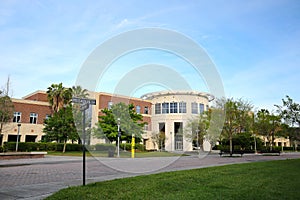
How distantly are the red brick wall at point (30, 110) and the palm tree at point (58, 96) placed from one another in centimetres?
319

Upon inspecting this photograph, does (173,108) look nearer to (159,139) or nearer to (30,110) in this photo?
(159,139)

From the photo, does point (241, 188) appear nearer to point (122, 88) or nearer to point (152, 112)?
point (122, 88)

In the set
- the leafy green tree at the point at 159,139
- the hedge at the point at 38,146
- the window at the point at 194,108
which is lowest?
the hedge at the point at 38,146

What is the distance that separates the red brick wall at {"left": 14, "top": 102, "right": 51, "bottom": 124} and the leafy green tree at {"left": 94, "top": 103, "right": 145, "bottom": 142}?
11783mm

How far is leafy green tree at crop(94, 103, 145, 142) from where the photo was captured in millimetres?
35375

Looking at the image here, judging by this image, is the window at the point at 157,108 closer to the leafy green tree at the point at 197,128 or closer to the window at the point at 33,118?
the leafy green tree at the point at 197,128

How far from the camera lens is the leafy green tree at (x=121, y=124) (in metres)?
35.4

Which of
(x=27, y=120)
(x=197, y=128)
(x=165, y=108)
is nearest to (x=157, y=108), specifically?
(x=165, y=108)

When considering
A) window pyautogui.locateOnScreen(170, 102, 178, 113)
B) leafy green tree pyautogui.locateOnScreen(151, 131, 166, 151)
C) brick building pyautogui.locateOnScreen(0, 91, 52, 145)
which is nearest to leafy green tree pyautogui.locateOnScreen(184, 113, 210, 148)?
leafy green tree pyautogui.locateOnScreen(151, 131, 166, 151)

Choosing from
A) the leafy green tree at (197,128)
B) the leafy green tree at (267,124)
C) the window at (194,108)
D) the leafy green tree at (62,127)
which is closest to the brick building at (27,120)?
the leafy green tree at (62,127)

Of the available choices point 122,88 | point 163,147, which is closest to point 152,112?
point 163,147

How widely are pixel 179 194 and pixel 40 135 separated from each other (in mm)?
43362

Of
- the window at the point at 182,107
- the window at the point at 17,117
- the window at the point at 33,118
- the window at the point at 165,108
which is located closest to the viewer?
the window at the point at 17,117

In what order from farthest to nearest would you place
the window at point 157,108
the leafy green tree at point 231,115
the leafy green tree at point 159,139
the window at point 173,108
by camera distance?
the window at point 157,108 < the window at point 173,108 < the leafy green tree at point 159,139 < the leafy green tree at point 231,115
